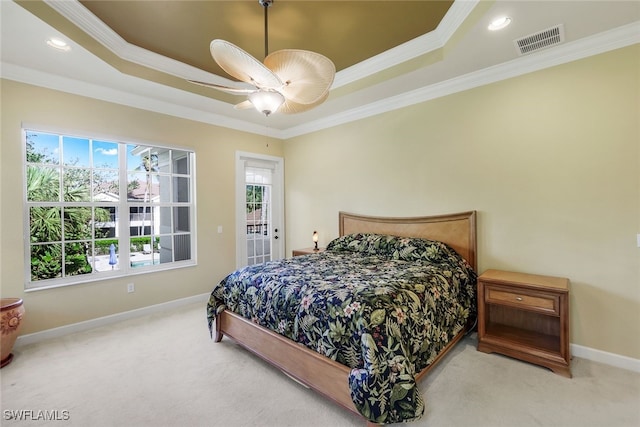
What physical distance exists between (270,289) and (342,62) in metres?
2.67

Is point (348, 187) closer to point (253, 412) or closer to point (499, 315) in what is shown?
point (499, 315)

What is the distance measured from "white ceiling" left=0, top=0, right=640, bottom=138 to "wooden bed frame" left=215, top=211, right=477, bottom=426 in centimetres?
154

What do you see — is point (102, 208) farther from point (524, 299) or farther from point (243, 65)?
Answer: point (524, 299)

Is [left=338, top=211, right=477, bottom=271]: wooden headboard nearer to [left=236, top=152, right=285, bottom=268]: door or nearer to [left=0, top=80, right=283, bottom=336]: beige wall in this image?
[left=236, top=152, right=285, bottom=268]: door

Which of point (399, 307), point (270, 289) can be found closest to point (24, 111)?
point (270, 289)

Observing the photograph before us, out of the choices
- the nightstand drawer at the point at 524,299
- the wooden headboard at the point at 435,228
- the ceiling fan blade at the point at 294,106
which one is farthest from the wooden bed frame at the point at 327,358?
the ceiling fan blade at the point at 294,106

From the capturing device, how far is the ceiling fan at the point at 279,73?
186cm

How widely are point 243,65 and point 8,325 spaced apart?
10.00 feet

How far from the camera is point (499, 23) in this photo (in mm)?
2271

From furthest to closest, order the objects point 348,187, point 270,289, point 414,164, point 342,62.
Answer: point 348,187
point 414,164
point 342,62
point 270,289

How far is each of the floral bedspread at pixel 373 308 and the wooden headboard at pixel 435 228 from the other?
207 millimetres

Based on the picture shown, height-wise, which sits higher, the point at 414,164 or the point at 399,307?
the point at 414,164

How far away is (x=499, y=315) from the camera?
2.96 m

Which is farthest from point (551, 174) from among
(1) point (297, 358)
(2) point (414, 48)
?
(1) point (297, 358)
